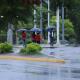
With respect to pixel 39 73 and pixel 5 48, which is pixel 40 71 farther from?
pixel 5 48

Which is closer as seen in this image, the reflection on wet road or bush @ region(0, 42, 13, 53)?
the reflection on wet road

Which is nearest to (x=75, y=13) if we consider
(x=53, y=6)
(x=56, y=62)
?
(x=53, y=6)

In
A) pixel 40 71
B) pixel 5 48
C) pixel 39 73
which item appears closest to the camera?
pixel 39 73

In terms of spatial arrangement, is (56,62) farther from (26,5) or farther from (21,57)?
(26,5)

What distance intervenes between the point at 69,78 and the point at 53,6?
33.2 feet

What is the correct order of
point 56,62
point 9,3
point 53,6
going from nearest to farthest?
point 9,3 < point 53,6 < point 56,62

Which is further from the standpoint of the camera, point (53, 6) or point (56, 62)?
point (56, 62)

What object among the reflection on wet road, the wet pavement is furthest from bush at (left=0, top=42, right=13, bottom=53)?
the reflection on wet road

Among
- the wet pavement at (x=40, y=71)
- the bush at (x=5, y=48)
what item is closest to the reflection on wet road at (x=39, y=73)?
the wet pavement at (x=40, y=71)

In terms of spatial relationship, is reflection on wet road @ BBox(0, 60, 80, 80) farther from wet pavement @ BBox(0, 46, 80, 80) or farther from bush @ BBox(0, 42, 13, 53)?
bush @ BBox(0, 42, 13, 53)

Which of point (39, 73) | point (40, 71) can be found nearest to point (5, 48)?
point (40, 71)

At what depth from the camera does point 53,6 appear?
378 centimetres

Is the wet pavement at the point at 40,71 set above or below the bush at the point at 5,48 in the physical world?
below

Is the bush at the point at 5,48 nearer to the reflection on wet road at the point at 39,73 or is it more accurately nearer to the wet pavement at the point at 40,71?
the wet pavement at the point at 40,71
